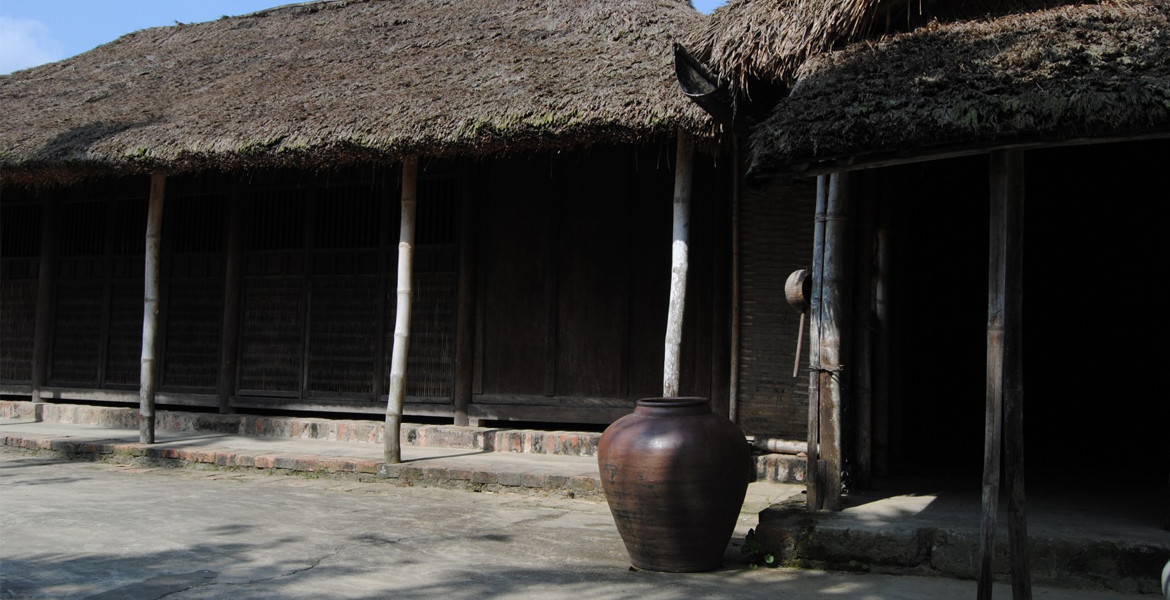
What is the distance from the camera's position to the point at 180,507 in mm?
6582

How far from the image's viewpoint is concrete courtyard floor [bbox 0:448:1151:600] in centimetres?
449

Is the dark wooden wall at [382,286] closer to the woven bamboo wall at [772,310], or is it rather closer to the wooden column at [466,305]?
the wooden column at [466,305]

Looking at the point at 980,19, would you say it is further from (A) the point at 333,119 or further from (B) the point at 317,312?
(B) the point at 317,312

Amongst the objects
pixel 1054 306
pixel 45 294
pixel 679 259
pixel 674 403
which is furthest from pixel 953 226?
pixel 45 294

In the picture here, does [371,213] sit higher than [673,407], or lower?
higher

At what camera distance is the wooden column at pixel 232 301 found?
9.94 metres

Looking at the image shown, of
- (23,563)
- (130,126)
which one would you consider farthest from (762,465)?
(130,126)

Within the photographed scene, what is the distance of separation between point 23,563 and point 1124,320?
9.30 metres

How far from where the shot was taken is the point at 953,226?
934 cm

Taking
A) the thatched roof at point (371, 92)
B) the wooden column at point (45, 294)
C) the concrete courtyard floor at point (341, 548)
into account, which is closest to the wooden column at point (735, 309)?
the concrete courtyard floor at point (341, 548)

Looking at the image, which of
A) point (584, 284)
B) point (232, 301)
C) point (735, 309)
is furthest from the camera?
point (232, 301)

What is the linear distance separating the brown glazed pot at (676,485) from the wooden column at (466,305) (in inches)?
155

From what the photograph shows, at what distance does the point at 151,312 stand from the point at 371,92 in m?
3.02

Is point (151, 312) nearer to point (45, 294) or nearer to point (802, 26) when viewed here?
point (45, 294)
